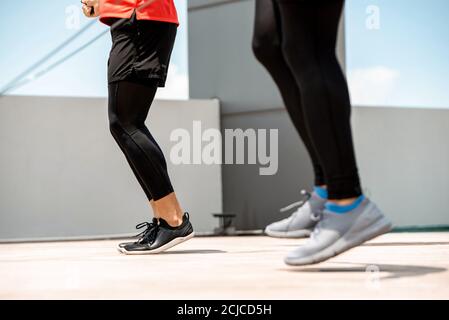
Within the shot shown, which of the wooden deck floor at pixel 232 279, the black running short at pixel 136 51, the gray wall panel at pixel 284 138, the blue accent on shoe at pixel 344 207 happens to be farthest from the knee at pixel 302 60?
the gray wall panel at pixel 284 138

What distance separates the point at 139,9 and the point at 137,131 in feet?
1.18

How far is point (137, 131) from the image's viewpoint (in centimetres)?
214

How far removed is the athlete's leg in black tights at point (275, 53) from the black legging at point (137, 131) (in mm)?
743

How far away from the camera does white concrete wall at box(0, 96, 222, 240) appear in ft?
11.4

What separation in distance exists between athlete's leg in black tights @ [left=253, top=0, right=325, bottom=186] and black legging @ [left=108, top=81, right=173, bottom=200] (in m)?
0.74

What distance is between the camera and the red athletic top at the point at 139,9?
6.86 ft

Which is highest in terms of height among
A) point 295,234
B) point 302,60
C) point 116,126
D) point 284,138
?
point 302,60

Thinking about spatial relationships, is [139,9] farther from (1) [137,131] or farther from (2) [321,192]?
(2) [321,192]

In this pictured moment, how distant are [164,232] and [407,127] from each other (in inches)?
83.1

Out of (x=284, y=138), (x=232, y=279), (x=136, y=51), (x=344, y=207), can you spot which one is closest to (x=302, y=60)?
(x=344, y=207)

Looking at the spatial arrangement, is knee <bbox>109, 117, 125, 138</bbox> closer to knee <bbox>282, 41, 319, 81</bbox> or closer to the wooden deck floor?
the wooden deck floor

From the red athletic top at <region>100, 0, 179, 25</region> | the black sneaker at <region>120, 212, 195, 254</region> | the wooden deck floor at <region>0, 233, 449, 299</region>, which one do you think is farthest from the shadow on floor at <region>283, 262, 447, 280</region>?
the red athletic top at <region>100, 0, 179, 25</region>

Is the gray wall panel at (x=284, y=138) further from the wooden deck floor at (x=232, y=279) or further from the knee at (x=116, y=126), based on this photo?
the wooden deck floor at (x=232, y=279)
